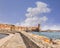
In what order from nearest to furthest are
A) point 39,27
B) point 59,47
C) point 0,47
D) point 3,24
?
1. point 59,47
2. point 0,47
3. point 3,24
4. point 39,27

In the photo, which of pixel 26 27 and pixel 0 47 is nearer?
pixel 0 47

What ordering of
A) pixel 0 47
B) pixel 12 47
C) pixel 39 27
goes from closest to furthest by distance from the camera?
pixel 0 47
pixel 12 47
pixel 39 27

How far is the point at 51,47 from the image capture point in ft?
11.5

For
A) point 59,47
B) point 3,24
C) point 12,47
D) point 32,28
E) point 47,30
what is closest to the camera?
point 59,47

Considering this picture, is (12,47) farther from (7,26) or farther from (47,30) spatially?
(47,30)

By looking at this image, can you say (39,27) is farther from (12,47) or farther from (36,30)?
(12,47)

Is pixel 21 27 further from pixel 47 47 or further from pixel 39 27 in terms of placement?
pixel 47 47

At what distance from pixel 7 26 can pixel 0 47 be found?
10812 cm

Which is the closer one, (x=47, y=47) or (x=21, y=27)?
(x=47, y=47)

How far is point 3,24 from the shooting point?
110312mm

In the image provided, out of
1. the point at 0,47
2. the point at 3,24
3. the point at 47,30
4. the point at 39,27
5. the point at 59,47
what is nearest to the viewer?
the point at 59,47

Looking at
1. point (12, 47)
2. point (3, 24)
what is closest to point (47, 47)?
point (12, 47)

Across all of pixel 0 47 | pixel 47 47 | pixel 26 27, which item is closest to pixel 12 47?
pixel 0 47

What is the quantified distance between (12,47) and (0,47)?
107 centimetres
